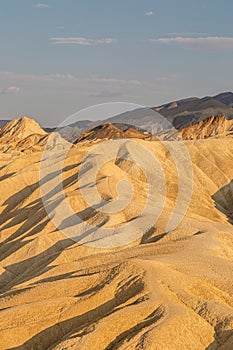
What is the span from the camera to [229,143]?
114 metres

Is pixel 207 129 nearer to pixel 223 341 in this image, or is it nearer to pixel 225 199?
pixel 225 199

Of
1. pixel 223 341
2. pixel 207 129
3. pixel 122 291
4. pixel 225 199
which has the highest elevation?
pixel 207 129

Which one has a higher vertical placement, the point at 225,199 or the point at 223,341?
the point at 223,341

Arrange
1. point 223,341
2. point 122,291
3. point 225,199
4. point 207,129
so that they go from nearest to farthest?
point 223,341 < point 122,291 < point 225,199 < point 207,129

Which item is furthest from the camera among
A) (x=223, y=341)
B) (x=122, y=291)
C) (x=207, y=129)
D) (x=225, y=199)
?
(x=207, y=129)

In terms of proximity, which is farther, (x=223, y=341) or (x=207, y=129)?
(x=207, y=129)

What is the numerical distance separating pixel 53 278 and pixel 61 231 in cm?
1667

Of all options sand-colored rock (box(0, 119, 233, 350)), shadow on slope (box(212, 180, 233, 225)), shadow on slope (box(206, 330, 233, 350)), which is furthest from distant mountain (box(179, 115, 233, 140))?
shadow on slope (box(206, 330, 233, 350))

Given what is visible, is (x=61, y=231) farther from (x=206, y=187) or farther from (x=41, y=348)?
(x=206, y=187)

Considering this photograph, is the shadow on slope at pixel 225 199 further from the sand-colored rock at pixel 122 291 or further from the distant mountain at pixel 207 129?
the distant mountain at pixel 207 129

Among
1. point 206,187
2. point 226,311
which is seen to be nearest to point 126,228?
point 226,311

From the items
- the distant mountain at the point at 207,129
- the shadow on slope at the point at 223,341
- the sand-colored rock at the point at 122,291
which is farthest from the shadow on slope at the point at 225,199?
the distant mountain at the point at 207,129

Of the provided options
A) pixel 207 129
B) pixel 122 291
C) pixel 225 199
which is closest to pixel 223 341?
pixel 122 291

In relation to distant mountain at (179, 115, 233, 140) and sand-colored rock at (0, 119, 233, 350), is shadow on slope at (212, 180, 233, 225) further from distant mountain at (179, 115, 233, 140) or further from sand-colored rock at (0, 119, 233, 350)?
distant mountain at (179, 115, 233, 140)
